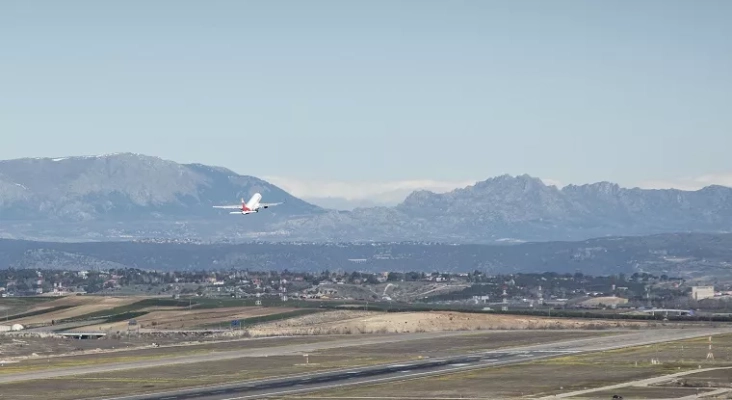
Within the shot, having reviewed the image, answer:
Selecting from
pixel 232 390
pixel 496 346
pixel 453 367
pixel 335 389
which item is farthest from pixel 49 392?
pixel 496 346

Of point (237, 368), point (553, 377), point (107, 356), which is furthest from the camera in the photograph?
point (107, 356)

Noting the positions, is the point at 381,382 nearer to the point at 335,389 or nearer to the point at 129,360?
the point at 335,389

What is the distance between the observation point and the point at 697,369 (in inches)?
5556

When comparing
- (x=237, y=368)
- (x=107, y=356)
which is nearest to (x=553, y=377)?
(x=237, y=368)

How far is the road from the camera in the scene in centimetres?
13088

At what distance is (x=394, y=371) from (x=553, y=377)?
704 inches

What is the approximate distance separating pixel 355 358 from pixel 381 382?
33238 millimetres

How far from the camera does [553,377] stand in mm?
137875

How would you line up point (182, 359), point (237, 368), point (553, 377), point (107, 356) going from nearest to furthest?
1. point (553, 377)
2. point (237, 368)
3. point (182, 359)
4. point (107, 356)

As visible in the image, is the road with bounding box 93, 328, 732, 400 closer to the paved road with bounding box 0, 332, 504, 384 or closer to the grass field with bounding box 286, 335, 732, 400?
the grass field with bounding box 286, 335, 732, 400

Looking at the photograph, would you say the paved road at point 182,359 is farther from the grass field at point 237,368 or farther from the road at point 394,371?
the road at point 394,371

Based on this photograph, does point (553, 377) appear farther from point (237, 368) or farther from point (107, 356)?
point (107, 356)

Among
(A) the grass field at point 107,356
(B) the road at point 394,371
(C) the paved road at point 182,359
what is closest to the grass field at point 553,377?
(B) the road at point 394,371

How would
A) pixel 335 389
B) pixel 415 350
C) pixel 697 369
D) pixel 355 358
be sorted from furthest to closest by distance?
1. pixel 415 350
2. pixel 355 358
3. pixel 697 369
4. pixel 335 389
